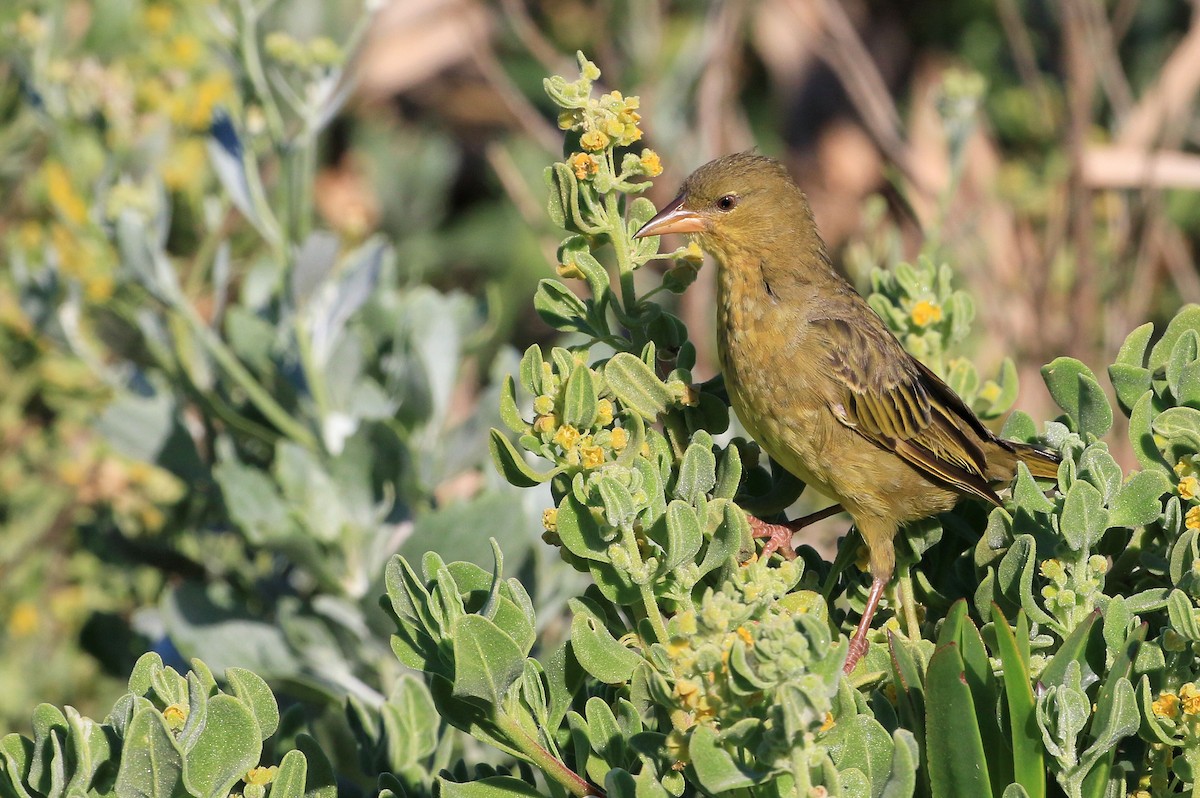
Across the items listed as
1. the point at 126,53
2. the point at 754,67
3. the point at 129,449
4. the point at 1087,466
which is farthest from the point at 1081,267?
the point at 754,67

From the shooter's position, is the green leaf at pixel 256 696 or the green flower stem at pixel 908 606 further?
the green flower stem at pixel 908 606

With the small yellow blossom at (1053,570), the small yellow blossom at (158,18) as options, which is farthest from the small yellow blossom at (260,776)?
the small yellow blossom at (158,18)

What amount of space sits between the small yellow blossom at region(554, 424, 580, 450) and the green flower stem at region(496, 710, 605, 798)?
14.9 inches

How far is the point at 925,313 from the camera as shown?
2.65m

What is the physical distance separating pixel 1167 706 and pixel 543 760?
0.85 meters

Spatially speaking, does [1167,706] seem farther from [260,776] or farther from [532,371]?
[260,776]

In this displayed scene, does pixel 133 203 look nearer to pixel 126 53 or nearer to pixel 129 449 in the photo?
pixel 129 449

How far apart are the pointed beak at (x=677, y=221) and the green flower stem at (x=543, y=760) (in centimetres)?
115

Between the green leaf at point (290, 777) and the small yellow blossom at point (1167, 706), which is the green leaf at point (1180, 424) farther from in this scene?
the green leaf at point (290, 777)

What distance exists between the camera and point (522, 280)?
6.98 meters

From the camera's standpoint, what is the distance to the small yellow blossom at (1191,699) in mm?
1761

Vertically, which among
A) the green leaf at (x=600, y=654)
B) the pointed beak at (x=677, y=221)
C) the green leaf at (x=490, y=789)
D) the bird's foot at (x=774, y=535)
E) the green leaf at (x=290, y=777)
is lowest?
the green leaf at (x=490, y=789)

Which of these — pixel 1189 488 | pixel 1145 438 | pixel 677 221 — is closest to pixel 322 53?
pixel 677 221

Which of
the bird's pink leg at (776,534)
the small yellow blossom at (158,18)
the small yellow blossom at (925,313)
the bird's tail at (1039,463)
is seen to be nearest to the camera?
the bird's pink leg at (776,534)
